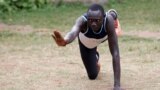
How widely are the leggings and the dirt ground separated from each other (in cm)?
12

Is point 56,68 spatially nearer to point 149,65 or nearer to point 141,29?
point 149,65

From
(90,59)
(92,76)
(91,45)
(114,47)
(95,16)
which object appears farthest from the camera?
(92,76)

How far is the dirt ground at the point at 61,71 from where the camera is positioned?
24.4 feet

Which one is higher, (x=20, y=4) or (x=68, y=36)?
(x=68, y=36)

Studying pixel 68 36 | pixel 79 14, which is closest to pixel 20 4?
pixel 79 14

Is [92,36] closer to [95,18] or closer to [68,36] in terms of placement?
[95,18]

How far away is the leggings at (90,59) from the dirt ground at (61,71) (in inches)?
4.7

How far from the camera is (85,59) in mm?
7562

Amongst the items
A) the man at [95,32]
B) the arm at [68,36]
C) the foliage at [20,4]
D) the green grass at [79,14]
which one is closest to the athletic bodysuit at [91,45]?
the man at [95,32]

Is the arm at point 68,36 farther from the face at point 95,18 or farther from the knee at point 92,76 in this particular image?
the knee at point 92,76

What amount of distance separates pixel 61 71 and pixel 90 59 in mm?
1092

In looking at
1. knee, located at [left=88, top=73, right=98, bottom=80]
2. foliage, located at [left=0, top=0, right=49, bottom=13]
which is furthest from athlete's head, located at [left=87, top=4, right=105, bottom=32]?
foliage, located at [left=0, top=0, right=49, bottom=13]

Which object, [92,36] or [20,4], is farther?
[20,4]

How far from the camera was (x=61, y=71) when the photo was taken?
336 inches
